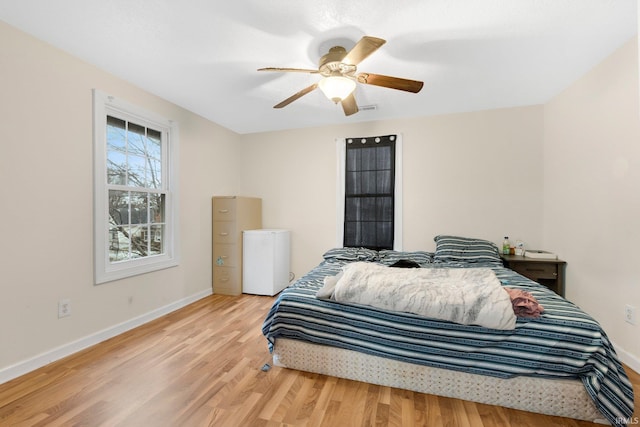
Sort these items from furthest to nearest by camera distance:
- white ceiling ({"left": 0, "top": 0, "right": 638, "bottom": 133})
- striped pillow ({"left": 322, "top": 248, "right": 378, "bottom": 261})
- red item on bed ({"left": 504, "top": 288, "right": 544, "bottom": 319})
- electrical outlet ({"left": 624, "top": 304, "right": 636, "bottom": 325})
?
striped pillow ({"left": 322, "top": 248, "right": 378, "bottom": 261})
electrical outlet ({"left": 624, "top": 304, "right": 636, "bottom": 325})
white ceiling ({"left": 0, "top": 0, "right": 638, "bottom": 133})
red item on bed ({"left": 504, "top": 288, "right": 544, "bottom": 319})

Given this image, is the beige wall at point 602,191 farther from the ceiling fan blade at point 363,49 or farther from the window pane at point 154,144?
the window pane at point 154,144

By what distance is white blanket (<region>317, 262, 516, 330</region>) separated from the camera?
1605mm

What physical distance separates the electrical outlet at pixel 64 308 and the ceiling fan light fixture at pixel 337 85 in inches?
107

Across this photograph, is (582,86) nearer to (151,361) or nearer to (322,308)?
(322,308)

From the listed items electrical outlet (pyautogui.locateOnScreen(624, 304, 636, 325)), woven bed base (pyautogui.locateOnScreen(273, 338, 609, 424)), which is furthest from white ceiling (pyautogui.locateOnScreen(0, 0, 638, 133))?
woven bed base (pyautogui.locateOnScreen(273, 338, 609, 424))

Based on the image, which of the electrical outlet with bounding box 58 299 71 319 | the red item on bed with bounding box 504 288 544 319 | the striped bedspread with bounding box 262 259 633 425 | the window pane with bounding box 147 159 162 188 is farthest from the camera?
the window pane with bounding box 147 159 162 188

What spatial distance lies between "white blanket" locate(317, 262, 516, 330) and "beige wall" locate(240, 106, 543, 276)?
1574mm

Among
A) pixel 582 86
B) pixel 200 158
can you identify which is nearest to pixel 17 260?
pixel 200 158

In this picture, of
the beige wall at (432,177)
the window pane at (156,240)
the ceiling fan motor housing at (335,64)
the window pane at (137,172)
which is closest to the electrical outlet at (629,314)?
the beige wall at (432,177)

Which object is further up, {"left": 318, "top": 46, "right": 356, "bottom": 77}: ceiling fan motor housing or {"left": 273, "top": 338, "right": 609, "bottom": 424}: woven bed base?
{"left": 318, "top": 46, "right": 356, "bottom": 77}: ceiling fan motor housing

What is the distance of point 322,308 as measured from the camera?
194 cm

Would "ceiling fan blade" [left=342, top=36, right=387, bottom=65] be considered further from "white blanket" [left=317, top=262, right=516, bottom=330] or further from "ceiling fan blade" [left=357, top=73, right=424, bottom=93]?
"white blanket" [left=317, top=262, right=516, bottom=330]

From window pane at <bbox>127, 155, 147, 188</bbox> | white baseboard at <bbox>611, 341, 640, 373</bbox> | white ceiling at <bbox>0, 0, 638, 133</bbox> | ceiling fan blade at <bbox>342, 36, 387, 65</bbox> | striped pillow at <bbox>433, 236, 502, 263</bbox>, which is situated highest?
white ceiling at <bbox>0, 0, 638, 133</bbox>

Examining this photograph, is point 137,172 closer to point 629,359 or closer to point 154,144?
point 154,144
